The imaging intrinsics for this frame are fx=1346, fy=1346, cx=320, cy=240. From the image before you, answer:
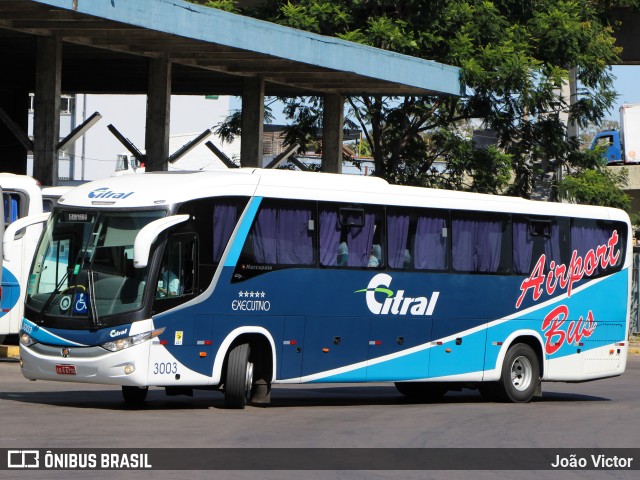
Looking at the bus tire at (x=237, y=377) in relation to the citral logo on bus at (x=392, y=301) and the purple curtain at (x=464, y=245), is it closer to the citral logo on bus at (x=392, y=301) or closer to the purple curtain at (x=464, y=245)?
the citral logo on bus at (x=392, y=301)

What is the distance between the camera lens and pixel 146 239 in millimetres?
15344

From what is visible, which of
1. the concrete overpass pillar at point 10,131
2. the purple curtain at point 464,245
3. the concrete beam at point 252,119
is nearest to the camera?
the purple curtain at point 464,245

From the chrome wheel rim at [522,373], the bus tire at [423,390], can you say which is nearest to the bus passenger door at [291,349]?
the bus tire at [423,390]

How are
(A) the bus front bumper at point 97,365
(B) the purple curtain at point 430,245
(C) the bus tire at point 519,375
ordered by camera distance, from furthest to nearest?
(C) the bus tire at point 519,375 < (B) the purple curtain at point 430,245 < (A) the bus front bumper at point 97,365

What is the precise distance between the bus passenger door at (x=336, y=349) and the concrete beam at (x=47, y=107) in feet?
40.2

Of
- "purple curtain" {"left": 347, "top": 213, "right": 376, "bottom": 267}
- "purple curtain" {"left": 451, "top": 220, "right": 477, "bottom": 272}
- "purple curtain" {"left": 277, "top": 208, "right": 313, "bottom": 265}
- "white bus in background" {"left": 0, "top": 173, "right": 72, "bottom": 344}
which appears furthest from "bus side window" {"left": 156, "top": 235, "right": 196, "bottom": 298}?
"white bus in background" {"left": 0, "top": 173, "right": 72, "bottom": 344}

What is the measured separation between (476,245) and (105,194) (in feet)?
19.7

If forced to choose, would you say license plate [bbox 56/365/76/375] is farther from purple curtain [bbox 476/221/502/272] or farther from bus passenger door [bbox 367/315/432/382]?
purple curtain [bbox 476/221/502/272]

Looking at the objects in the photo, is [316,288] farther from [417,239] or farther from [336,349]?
[417,239]

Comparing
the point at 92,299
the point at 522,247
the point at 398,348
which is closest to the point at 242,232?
the point at 92,299

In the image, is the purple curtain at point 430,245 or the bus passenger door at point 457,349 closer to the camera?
the purple curtain at point 430,245

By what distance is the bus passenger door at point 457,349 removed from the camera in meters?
19.3

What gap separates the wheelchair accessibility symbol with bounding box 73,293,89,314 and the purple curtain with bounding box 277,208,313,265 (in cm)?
275

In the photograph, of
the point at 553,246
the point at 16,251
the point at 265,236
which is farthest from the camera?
the point at 16,251
